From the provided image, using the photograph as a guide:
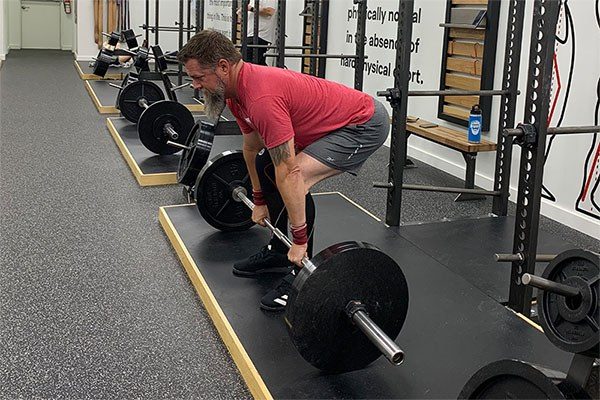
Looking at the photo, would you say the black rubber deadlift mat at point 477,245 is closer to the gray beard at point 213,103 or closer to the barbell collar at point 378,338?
the barbell collar at point 378,338

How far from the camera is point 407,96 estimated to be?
10.3 ft

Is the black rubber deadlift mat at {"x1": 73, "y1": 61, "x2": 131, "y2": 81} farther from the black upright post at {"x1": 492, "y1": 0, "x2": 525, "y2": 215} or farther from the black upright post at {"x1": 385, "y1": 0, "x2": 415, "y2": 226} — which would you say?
the black upright post at {"x1": 492, "y1": 0, "x2": 525, "y2": 215}

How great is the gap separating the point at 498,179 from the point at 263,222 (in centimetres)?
160

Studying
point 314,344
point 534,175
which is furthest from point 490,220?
point 314,344

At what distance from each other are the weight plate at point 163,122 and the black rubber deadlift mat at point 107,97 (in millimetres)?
2206

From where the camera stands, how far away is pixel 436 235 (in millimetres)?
3162

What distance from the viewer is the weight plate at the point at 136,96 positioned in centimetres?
527

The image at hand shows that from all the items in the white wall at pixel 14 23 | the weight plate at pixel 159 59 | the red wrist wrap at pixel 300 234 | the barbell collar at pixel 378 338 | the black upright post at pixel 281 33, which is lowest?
the barbell collar at pixel 378 338

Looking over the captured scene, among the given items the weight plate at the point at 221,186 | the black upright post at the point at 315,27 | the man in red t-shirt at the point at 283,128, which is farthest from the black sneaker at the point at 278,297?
the black upright post at the point at 315,27

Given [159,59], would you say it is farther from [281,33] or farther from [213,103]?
[213,103]

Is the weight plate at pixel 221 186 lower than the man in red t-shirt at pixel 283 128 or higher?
lower

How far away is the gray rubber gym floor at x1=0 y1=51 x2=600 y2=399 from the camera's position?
1.97 metres

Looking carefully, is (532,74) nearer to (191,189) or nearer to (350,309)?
(350,309)

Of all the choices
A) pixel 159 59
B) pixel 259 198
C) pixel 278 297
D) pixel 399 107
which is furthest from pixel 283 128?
pixel 159 59
